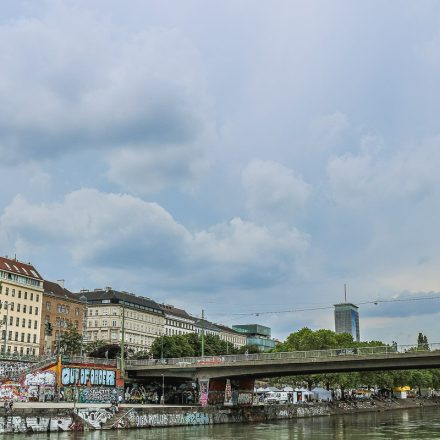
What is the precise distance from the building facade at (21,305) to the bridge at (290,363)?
156 ft

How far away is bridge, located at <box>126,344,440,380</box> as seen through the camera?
79.4 m

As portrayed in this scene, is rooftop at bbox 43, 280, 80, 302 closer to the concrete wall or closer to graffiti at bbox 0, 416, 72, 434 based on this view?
the concrete wall

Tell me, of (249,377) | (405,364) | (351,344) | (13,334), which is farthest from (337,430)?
(13,334)

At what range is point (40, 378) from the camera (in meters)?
82.4

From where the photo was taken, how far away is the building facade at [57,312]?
14800cm

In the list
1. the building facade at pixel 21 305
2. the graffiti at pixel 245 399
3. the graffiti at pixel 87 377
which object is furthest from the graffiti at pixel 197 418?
the building facade at pixel 21 305

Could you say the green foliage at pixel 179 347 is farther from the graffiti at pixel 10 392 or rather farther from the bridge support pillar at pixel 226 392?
the graffiti at pixel 10 392

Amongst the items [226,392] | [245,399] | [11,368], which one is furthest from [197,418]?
[11,368]

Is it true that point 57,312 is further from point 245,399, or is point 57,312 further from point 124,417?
point 124,417

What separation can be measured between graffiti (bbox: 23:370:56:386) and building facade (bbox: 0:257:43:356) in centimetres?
5299

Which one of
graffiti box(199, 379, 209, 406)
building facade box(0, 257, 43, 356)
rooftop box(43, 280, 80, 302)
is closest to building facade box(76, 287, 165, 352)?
rooftop box(43, 280, 80, 302)

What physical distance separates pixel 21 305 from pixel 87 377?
5831 cm

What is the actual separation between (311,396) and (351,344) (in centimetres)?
2286

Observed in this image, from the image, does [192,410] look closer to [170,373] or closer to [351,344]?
[170,373]
